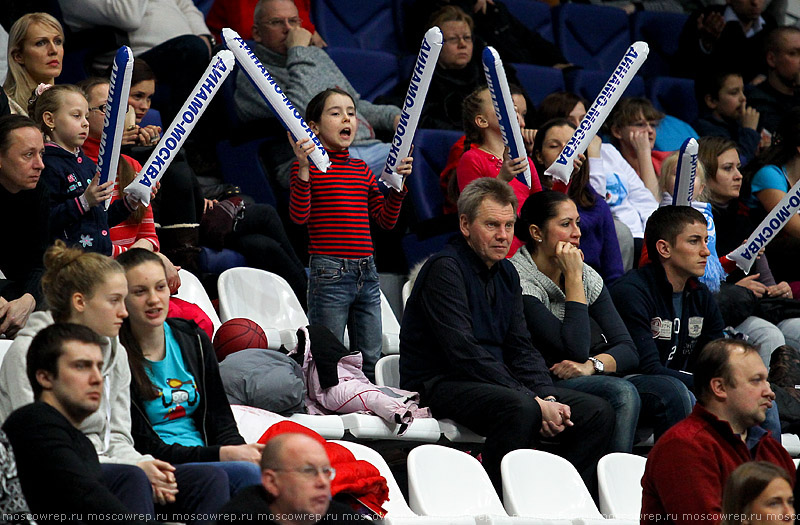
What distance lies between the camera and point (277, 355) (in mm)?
4293

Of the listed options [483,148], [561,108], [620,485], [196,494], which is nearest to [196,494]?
[196,494]

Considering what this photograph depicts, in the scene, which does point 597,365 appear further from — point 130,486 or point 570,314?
point 130,486

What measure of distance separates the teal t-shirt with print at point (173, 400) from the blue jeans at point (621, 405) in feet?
5.32

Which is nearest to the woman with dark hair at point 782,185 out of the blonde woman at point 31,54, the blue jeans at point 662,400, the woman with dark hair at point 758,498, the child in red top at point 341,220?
the blue jeans at point 662,400

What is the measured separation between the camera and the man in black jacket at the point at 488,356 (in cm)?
423

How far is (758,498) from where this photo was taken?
9.93 ft

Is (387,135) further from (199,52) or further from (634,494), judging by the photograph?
(634,494)

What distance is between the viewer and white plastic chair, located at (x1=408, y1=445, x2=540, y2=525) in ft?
12.4

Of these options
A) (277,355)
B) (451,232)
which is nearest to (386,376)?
(277,355)

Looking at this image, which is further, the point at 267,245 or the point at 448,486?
the point at 267,245

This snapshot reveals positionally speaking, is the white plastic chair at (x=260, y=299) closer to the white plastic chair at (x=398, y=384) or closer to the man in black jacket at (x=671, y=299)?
the white plastic chair at (x=398, y=384)

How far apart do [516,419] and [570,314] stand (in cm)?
66

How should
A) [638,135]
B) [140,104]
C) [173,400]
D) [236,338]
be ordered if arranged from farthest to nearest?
[638,135] → [140,104] → [236,338] → [173,400]

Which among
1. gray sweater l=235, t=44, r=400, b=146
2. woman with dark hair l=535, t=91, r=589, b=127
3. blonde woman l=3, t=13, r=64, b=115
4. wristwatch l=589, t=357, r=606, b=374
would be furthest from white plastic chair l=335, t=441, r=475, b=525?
woman with dark hair l=535, t=91, r=589, b=127
